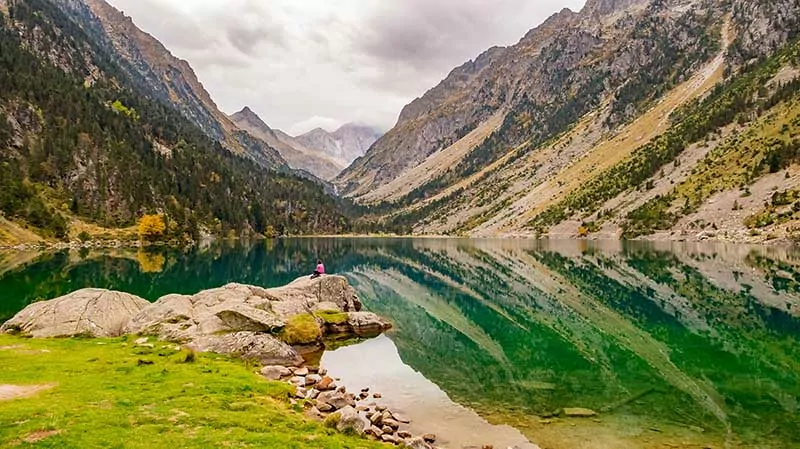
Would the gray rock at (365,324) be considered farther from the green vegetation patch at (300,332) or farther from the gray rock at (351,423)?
the gray rock at (351,423)

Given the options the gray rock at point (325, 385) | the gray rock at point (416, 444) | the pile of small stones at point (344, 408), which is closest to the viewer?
the gray rock at point (416, 444)

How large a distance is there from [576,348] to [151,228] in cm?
14236

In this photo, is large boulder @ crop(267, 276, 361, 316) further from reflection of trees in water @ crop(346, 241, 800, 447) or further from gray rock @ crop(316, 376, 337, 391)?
gray rock @ crop(316, 376, 337, 391)

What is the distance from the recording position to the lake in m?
22.9

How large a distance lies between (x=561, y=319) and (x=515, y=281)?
26869 mm

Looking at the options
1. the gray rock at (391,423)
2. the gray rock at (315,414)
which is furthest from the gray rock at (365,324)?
the gray rock at (391,423)

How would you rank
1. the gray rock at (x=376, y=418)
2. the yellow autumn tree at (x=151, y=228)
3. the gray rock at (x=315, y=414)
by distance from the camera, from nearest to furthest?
the gray rock at (x=315, y=414)
the gray rock at (x=376, y=418)
the yellow autumn tree at (x=151, y=228)

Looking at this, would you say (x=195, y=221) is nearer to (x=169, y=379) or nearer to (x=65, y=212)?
(x=65, y=212)

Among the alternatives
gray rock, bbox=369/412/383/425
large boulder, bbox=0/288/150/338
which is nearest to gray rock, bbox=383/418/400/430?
gray rock, bbox=369/412/383/425

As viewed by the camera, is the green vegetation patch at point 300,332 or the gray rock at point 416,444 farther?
the green vegetation patch at point 300,332

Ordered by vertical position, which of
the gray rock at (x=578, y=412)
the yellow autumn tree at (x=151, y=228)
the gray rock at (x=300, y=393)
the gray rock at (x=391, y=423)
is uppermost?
the yellow autumn tree at (x=151, y=228)

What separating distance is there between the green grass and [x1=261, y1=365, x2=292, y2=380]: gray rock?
0.71m

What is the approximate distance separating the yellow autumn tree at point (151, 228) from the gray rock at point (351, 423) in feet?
490

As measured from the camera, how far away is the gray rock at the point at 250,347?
105 ft
